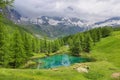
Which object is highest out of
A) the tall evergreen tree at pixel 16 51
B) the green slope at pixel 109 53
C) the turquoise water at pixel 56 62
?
the tall evergreen tree at pixel 16 51

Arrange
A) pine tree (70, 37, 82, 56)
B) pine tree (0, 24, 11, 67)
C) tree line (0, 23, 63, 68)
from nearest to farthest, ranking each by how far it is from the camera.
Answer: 1. pine tree (0, 24, 11, 67)
2. tree line (0, 23, 63, 68)
3. pine tree (70, 37, 82, 56)

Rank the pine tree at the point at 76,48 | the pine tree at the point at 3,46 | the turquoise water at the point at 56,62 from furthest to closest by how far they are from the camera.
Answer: the pine tree at the point at 76,48 < the turquoise water at the point at 56,62 < the pine tree at the point at 3,46

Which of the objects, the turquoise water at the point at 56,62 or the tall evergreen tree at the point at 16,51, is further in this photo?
the turquoise water at the point at 56,62

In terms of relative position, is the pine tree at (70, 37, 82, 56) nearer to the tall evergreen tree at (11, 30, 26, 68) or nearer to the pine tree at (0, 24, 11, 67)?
the tall evergreen tree at (11, 30, 26, 68)

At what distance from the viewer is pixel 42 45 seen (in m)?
190

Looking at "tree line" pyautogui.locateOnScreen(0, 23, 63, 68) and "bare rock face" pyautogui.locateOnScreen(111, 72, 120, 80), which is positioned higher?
"tree line" pyautogui.locateOnScreen(0, 23, 63, 68)

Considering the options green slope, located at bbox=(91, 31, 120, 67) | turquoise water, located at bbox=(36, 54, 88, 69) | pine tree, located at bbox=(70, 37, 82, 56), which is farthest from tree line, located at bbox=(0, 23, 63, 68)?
pine tree, located at bbox=(70, 37, 82, 56)

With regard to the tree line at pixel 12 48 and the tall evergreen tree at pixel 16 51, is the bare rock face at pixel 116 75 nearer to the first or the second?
the tree line at pixel 12 48

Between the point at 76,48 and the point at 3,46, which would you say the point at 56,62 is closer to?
the point at 76,48

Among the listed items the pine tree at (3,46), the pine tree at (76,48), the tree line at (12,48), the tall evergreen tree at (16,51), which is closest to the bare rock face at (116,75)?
the tree line at (12,48)

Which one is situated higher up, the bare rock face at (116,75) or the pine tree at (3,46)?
the pine tree at (3,46)

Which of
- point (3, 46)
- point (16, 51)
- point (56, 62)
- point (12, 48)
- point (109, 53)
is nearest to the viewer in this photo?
point (3, 46)

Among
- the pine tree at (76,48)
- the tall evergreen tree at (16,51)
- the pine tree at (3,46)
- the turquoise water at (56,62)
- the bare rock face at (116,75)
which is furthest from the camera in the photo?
the pine tree at (76,48)

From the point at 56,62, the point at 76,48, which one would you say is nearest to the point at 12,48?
the point at 56,62
